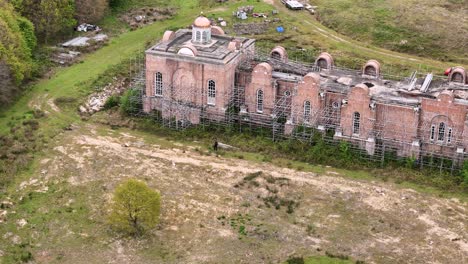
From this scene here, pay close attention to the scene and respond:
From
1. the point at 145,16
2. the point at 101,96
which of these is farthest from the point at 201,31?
the point at 145,16

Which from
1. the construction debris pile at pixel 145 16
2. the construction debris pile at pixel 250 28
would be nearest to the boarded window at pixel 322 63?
the construction debris pile at pixel 250 28

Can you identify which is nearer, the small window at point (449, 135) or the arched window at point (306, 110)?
the small window at point (449, 135)

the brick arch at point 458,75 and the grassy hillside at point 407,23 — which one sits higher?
the grassy hillside at point 407,23

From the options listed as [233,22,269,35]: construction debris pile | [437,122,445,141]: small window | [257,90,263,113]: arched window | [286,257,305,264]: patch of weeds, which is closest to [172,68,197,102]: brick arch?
[257,90,263,113]: arched window

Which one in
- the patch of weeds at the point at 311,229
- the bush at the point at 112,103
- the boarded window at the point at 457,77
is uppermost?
the boarded window at the point at 457,77

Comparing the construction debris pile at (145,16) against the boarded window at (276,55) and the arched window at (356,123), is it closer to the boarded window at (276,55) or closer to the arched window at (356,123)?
the boarded window at (276,55)

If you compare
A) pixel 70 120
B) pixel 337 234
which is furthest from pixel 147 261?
pixel 70 120

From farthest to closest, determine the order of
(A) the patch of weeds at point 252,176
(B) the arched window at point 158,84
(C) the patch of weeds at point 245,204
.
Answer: (B) the arched window at point 158,84
(A) the patch of weeds at point 252,176
(C) the patch of weeds at point 245,204

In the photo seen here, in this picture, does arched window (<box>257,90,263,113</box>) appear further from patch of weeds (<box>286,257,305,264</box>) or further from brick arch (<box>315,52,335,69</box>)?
patch of weeds (<box>286,257,305,264</box>)
